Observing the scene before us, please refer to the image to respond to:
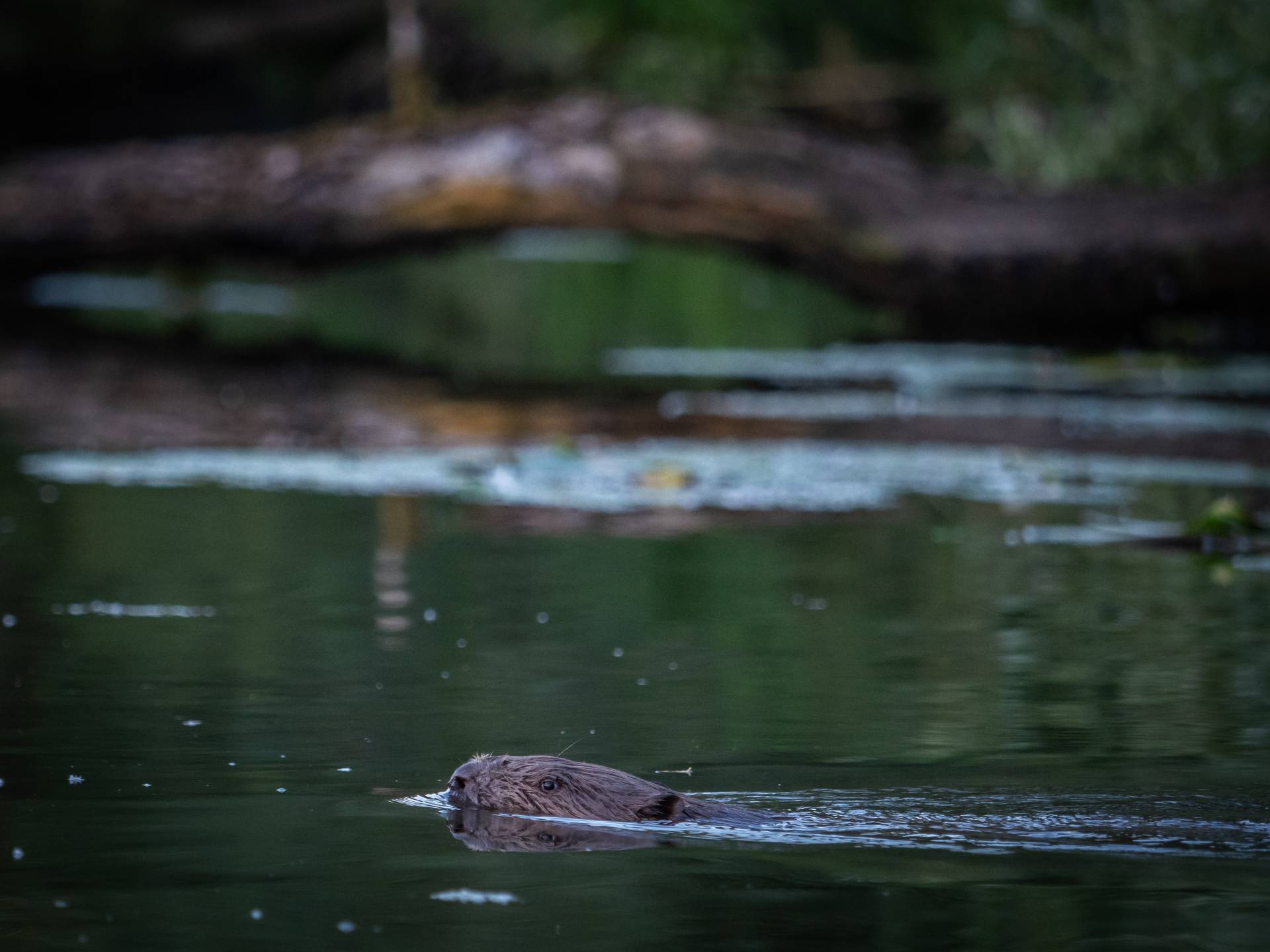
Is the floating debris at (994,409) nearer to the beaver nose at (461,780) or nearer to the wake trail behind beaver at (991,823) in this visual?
the wake trail behind beaver at (991,823)

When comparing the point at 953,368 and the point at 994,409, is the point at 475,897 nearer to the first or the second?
the point at 994,409

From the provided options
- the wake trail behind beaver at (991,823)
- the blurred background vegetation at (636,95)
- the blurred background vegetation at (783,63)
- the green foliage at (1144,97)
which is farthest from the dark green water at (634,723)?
the blurred background vegetation at (783,63)

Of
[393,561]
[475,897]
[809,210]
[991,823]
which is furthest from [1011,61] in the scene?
[475,897]

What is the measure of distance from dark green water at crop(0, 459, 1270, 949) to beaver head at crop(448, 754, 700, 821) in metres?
0.12

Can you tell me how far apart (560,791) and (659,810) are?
0.24 m

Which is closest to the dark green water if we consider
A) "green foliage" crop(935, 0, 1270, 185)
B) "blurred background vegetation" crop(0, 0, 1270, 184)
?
"green foliage" crop(935, 0, 1270, 185)

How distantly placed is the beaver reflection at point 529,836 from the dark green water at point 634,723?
6cm

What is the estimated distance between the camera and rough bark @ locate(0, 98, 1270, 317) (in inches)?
609

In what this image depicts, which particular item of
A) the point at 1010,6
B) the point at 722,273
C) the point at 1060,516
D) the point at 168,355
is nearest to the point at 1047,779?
the point at 1060,516

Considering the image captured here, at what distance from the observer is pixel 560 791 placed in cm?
480

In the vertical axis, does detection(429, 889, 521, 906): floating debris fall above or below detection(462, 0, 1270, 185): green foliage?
below

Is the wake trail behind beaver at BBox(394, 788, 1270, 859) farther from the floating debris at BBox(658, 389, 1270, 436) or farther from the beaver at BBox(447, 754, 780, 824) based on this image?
the floating debris at BBox(658, 389, 1270, 436)

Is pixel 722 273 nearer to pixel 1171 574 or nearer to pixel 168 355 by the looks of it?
pixel 168 355

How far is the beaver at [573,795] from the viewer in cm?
471
